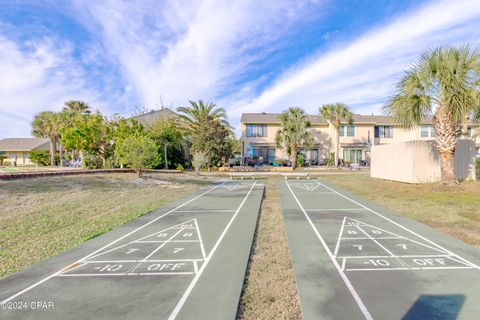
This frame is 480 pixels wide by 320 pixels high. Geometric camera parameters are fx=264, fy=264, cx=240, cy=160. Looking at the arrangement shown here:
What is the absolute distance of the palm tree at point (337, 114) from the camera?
34844 millimetres

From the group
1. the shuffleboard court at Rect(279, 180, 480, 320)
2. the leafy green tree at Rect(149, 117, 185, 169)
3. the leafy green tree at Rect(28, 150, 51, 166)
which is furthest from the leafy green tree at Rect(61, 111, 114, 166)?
the shuffleboard court at Rect(279, 180, 480, 320)

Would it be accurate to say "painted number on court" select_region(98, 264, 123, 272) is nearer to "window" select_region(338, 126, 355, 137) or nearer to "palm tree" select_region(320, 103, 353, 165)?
"palm tree" select_region(320, 103, 353, 165)

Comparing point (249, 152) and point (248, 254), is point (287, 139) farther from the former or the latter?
point (248, 254)

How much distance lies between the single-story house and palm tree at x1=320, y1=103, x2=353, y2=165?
48.2 m

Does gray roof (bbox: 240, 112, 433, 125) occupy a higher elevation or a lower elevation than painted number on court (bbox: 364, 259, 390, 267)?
higher

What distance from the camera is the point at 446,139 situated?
14086 millimetres

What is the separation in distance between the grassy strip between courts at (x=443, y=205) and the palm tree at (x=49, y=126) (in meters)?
39.2

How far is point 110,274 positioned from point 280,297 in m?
3.04

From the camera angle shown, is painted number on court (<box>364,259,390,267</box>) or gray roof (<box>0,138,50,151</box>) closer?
painted number on court (<box>364,259,390,267</box>)

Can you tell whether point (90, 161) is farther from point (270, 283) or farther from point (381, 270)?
point (381, 270)

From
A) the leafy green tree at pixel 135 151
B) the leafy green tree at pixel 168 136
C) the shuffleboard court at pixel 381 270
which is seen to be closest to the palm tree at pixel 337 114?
the leafy green tree at pixel 168 136

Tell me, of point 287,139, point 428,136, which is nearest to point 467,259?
point 287,139

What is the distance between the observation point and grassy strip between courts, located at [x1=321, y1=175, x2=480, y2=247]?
7.39 metres

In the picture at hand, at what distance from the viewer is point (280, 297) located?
3.93 meters
